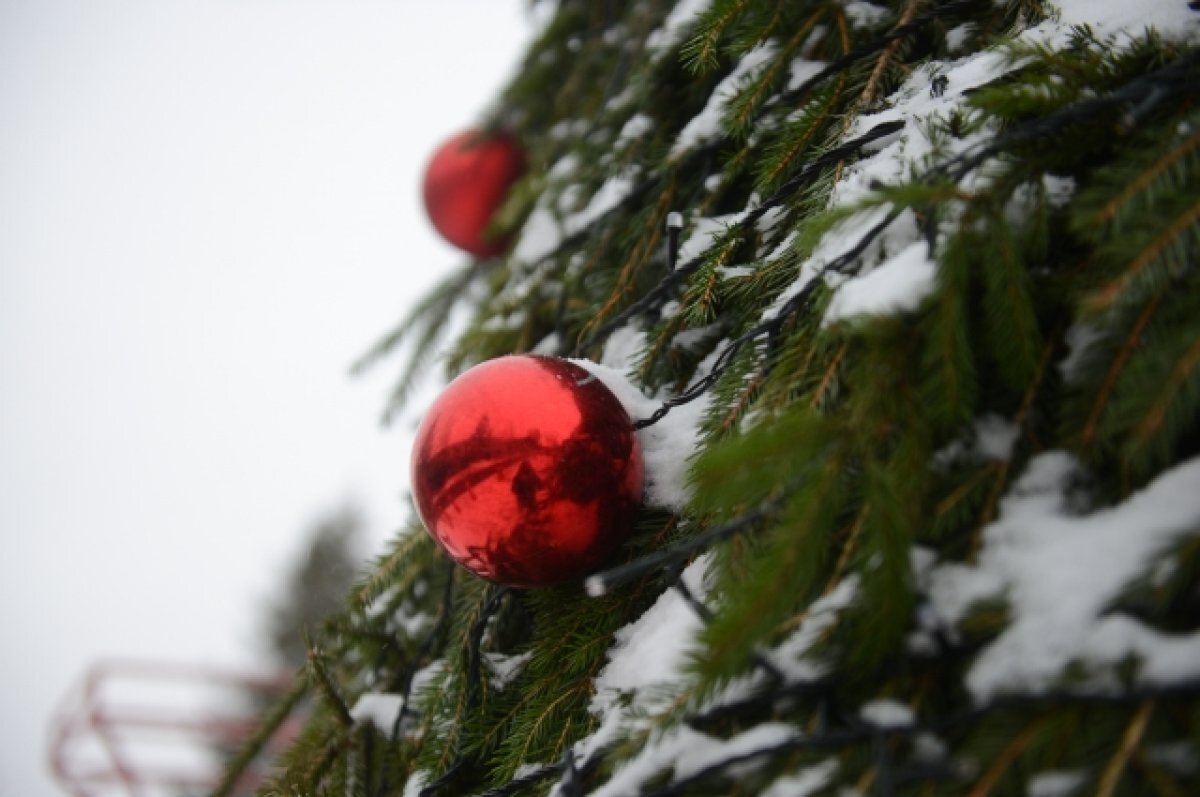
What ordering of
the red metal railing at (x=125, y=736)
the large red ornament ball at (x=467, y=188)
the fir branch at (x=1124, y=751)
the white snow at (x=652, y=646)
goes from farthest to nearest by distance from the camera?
the red metal railing at (x=125, y=736) → the large red ornament ball at (x=467, y=188) → the white snow at (x=652, y=646) → the fir branch at (x=1124, y=751)

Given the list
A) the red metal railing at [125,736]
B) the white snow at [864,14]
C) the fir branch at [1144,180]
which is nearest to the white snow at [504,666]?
the fir branch at [1144,180]

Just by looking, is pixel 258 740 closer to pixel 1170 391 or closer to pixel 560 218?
pixel 560 218

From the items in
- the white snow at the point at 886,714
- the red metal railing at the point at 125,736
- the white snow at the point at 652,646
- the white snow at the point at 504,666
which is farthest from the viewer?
the red metal railing at the point at 125,736

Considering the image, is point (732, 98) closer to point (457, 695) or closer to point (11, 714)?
point (457, 695)

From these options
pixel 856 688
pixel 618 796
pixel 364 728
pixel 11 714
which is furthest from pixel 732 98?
pixel 11 714

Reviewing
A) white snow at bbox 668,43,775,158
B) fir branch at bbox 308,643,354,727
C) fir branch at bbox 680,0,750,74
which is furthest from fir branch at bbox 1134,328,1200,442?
fir branch at bbox 308,643,354,727

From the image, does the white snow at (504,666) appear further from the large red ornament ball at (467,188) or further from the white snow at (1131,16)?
the large red ornament ball at (467,188)

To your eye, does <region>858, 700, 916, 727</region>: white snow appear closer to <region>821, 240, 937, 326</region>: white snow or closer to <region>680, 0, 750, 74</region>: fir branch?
<region>821, 240, 937, 326</region>: white snow
